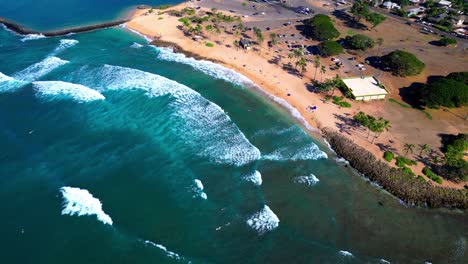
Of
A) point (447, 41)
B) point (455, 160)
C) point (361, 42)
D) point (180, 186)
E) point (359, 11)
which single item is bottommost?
point (180, 186)

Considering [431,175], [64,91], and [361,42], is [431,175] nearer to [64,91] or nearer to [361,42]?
[361,42]

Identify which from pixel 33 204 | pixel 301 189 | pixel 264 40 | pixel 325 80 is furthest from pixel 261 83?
pixel 33 204

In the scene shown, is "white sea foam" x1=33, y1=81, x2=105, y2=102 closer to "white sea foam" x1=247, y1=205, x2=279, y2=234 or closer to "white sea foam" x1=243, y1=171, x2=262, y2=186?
"white sea foam" x1=243, y1=171, x2=262, y2=186

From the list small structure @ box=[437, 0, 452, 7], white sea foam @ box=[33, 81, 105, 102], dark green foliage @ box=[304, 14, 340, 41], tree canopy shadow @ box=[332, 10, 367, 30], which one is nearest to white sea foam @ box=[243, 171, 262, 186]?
white sea foam @ box=[33, 81, 105, 102]

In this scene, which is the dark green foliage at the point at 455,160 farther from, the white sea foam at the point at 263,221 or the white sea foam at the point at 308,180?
the white sea foam at the point at 263,221

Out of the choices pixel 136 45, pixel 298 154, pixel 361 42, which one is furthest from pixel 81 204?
pixel 361 42

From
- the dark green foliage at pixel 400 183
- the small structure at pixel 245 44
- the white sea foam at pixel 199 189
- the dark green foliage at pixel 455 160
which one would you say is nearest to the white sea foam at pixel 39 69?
the small structure at pixel 245 44

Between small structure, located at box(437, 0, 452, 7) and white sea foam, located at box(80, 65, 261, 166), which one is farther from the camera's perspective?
small structure, located at box(437, 0, 452, 7)
